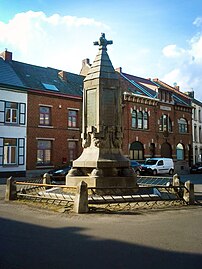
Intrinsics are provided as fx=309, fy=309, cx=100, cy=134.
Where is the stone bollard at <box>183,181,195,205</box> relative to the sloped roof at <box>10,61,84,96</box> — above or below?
below

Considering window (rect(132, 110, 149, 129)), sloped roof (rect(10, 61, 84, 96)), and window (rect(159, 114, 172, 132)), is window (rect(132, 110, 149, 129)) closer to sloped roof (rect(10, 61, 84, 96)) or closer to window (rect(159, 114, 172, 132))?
window (rect(159, 114, 172, 132))

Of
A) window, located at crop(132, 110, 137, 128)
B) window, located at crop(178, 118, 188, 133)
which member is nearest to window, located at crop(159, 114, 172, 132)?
window, located at crop(178, 118, 188, 133)

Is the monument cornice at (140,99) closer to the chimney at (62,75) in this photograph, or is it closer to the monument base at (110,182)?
the chimney at (62,75)

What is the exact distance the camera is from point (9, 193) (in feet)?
40.8

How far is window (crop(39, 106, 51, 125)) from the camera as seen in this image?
29.7 metres

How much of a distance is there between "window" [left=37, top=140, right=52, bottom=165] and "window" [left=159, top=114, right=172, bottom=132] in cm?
1703

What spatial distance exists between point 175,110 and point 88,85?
1253 inches

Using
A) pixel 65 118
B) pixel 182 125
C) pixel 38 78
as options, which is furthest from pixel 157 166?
pixel 38 78

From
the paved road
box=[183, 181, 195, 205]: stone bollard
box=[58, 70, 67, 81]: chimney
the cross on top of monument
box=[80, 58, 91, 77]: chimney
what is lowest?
the paved road

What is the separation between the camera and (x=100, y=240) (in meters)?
6.58

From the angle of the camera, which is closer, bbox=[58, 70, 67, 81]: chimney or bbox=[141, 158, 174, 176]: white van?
bbox=[141, 158, 174, 176]: white van

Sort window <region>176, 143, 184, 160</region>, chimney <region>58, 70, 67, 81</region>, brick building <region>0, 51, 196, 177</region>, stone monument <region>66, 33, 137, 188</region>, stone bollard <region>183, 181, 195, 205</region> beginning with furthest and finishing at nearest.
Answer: window <region>176, 143, 184, 160</region> < chimney <region>58, 70, 67, 81</region> < brick building <region>0, 51, 196, 177</region> < stone monument <region>66, 33, 137, 188</region> < stone bollard <region>183, 181, 195, 205</region>

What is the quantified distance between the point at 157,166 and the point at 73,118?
10146mm

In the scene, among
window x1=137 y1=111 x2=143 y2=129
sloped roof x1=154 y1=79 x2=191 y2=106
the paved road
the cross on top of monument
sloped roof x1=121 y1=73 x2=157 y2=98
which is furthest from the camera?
sloped roof x1=154 y1=79 x2=191 y2=106
